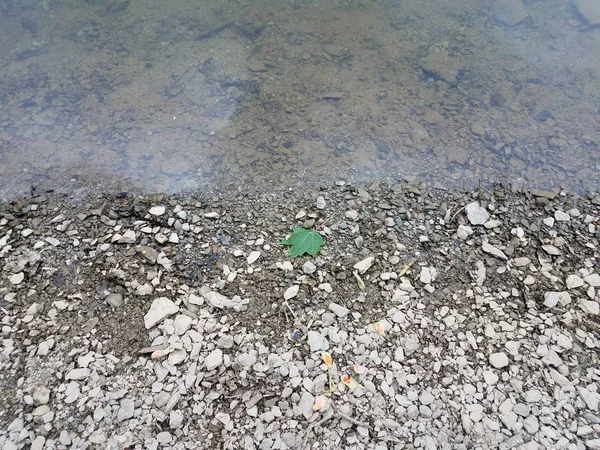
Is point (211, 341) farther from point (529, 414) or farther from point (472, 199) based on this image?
point (472, 199)

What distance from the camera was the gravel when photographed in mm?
1512

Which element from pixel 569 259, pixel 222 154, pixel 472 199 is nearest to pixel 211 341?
pixel 222 154

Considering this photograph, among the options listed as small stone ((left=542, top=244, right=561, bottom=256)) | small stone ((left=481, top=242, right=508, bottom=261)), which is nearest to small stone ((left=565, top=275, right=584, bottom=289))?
small stone ((left=542, top=244, right=561, bottom=256))

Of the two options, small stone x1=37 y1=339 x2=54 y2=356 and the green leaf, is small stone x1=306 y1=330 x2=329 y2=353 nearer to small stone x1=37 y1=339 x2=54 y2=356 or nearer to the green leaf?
the green leaf

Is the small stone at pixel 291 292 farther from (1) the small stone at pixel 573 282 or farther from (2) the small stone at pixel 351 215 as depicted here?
(1) the small stone at pixel 573 282

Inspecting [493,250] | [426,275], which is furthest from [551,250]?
[426,275]

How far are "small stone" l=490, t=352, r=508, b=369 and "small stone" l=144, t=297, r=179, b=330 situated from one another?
120 centimetres

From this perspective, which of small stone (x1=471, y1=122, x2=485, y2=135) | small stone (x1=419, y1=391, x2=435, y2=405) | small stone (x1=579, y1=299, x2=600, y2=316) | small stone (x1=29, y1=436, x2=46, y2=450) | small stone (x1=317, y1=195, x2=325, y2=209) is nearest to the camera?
small stone (x1=29, y1=436, x2=46, y2=450)

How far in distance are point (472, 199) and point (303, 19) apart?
178 cm

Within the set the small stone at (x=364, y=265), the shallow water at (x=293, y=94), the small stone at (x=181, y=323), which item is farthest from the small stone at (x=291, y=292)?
the shallow water at (x=293, y=94)

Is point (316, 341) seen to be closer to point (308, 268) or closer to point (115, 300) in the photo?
point (308, 268)

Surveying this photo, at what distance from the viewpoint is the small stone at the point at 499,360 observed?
5.38ft

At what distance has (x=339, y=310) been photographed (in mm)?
1758

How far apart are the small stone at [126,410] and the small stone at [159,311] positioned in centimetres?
27
